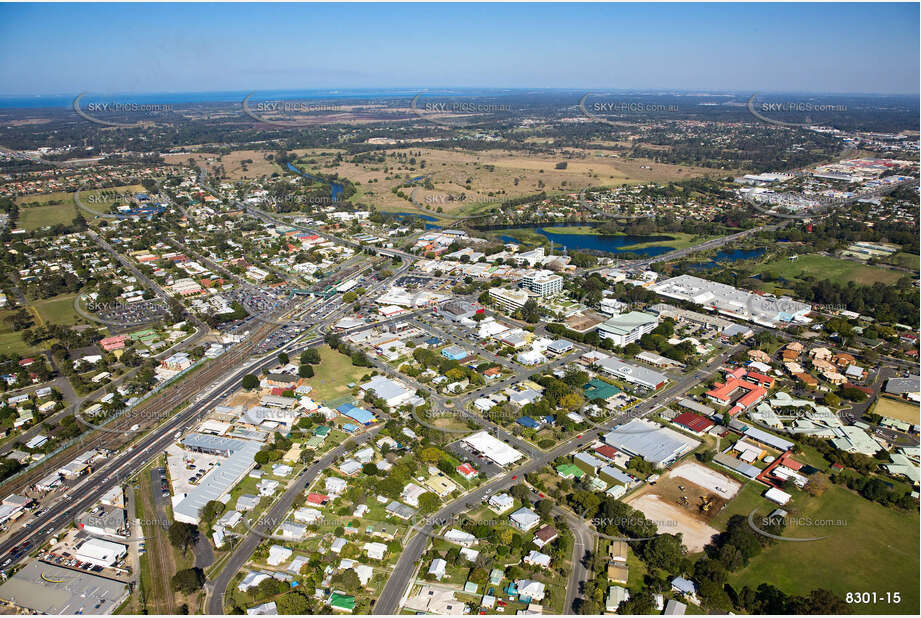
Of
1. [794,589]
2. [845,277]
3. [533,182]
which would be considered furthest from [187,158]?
[794,589]

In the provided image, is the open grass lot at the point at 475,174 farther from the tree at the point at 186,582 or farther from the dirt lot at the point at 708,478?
the tree at the point at 186,582

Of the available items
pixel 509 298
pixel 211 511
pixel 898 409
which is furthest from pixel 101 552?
pixel 898 409

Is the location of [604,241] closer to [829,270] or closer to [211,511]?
[829,270]

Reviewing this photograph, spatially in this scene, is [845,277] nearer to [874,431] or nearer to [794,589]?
[874,431]

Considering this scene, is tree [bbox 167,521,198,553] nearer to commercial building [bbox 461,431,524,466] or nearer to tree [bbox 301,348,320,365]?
commercial building [bbox 461,431,524,466]

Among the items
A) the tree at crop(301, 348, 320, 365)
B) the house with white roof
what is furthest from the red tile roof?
the tree at crop(301, 348, 320, 365)

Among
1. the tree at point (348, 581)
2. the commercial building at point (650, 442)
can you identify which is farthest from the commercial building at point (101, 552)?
the commercial building at point (650, 442)
